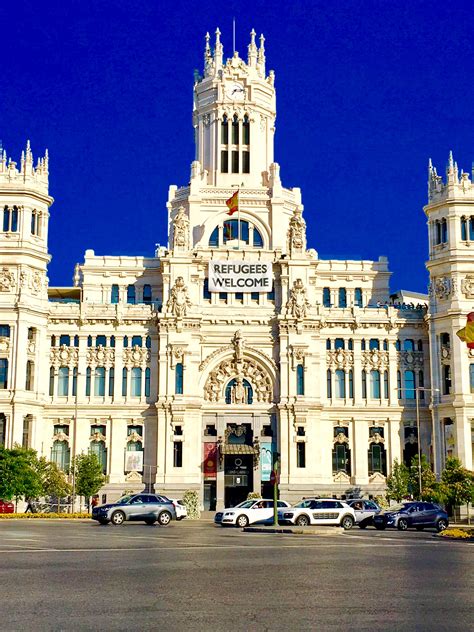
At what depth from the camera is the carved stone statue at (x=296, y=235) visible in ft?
288

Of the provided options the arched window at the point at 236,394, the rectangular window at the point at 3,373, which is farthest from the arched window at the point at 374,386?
the rectangular window at the point at 3,373

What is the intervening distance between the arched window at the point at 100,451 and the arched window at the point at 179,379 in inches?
355

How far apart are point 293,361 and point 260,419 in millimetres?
6397

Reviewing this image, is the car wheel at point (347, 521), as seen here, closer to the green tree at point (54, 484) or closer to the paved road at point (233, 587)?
the paved road at point (233, 587)

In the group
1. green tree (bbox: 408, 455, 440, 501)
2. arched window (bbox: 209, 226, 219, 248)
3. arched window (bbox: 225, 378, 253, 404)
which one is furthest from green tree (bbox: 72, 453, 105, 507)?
green tree (bbox: 408, 455, 440, 501)

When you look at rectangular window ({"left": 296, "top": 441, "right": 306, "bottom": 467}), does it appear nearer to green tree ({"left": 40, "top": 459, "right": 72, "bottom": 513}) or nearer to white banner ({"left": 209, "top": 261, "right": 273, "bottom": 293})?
white banner ({"left": 209, "top": 261, "right": 273, "bottom": 293})

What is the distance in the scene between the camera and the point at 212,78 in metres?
99.8

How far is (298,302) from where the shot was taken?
86.6 metres

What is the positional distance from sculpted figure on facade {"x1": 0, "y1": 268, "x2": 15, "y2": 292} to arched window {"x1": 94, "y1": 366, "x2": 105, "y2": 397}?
454 inches

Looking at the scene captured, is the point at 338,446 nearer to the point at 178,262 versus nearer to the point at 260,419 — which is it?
the point at 260,419

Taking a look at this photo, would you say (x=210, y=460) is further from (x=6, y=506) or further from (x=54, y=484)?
(x=6, y=506)

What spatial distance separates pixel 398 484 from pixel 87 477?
2691 centimetres

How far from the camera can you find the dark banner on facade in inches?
3297

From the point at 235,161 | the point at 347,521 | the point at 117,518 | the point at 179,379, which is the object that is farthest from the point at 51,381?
the point at 347,521
